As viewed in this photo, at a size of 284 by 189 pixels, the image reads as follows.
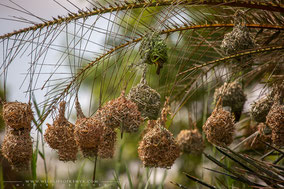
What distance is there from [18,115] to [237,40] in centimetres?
78

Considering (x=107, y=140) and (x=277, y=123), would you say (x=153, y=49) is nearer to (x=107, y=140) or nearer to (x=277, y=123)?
(x=107, y=140)

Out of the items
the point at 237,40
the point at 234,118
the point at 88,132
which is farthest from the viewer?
the point at 234,118

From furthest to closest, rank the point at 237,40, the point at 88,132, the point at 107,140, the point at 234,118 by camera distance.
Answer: the point at 234,118 → the point at 237,40 → the point at 107,140 → the point at 88,132

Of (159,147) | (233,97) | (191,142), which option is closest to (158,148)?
(159,147)

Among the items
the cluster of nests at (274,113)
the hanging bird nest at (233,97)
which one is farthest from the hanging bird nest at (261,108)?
the hanging bird nest at (233,97)

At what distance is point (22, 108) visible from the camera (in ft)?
4.32

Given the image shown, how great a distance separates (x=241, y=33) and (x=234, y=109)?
0.61m

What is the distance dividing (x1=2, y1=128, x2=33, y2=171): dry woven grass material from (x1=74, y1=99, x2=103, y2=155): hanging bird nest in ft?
0.77

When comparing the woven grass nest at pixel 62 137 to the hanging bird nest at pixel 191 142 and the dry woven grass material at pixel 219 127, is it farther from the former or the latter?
the hanging bird nest at pixel 191 142

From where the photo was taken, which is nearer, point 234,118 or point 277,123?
point 277,123

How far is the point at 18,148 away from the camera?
129 centimetres

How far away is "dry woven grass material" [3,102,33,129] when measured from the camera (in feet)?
4.24

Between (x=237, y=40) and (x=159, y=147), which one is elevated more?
(x=237, y=40)

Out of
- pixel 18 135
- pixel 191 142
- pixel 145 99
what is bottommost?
pixel 191 142
